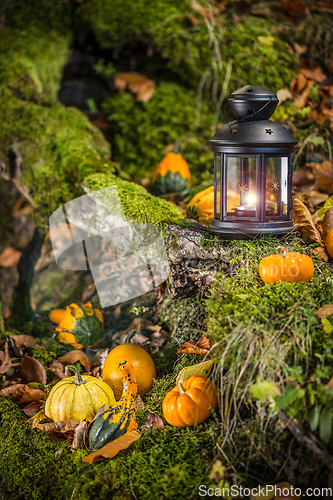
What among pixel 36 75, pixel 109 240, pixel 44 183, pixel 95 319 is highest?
pixel 36 75

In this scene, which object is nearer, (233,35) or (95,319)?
(95,319)

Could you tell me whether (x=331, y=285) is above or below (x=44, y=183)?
below

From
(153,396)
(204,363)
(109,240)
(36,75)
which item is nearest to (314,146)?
(109,240)

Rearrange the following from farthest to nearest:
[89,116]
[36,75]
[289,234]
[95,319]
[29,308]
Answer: [89,116]
[36,75]
[29,308]
[95,319]
[289,234]

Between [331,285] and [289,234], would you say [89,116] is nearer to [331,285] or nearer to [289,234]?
[289,234]

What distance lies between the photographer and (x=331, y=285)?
7.53ft

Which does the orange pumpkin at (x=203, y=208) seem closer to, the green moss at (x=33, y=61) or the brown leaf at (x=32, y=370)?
the brown leaf at (x=32, y=370)

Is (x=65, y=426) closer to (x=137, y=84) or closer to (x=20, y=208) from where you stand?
(x=20, y=208)

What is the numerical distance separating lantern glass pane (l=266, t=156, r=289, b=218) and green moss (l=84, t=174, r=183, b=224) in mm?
745

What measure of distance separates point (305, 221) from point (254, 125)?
2.68 ft

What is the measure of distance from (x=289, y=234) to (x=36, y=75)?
3.57m

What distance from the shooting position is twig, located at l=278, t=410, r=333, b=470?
1.74 m

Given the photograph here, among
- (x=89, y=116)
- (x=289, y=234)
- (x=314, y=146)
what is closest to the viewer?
(x=289, y=234)

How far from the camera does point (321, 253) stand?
2.59m
